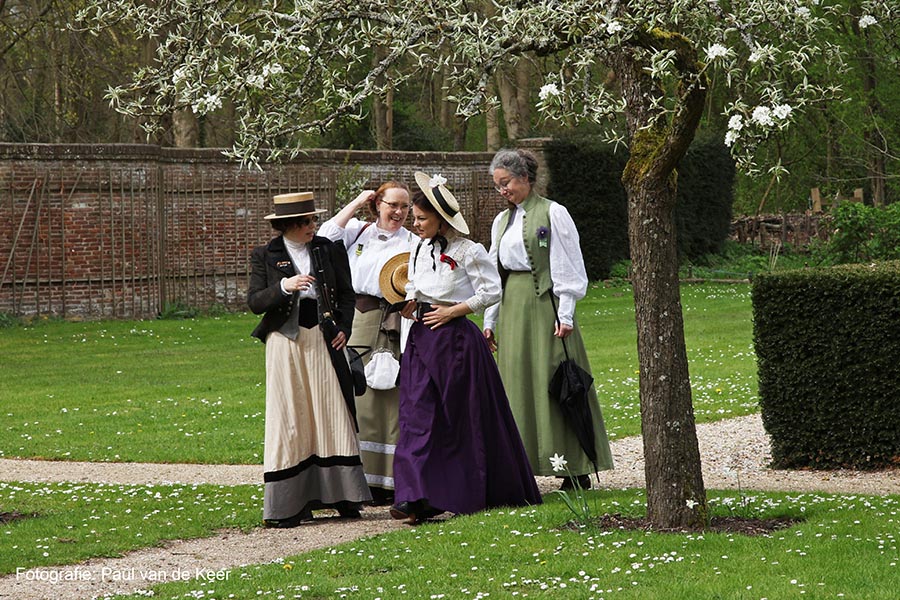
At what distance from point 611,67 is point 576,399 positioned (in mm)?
2365

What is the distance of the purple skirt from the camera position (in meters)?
7.39

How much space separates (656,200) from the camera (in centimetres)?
645

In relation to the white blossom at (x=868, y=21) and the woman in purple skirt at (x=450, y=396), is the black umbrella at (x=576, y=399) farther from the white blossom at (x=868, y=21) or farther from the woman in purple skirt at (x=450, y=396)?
the white blossom at (x=868, y=21)

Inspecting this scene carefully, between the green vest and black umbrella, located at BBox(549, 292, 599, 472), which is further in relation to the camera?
the green vest

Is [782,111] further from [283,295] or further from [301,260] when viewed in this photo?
[301,260]

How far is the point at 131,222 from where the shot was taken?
841 inches

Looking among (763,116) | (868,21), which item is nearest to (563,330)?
(868,21)

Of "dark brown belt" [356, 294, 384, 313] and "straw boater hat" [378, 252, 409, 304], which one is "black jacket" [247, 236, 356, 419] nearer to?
"straw boater hat" [378, 252, 409, 304]

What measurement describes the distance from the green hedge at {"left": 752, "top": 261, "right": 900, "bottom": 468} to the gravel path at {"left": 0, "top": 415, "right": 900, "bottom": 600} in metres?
0.19

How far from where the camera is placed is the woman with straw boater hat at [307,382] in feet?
25.2

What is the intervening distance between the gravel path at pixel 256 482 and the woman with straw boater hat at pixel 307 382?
0.25 metres

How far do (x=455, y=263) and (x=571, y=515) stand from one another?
164cm

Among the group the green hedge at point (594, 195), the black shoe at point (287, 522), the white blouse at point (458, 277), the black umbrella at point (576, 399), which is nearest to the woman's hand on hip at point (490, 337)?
the black umbrella at point (576, 399)

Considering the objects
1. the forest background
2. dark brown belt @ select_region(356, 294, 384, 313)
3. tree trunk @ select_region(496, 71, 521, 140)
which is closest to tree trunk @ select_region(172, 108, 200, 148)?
the forest background
